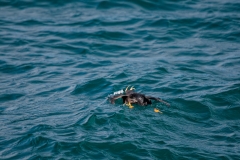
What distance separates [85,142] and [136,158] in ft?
3.84

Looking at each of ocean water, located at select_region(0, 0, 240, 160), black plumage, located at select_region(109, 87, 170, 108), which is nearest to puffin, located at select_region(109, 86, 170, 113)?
black plumage, located at select_region(109, 87, 170, 108)

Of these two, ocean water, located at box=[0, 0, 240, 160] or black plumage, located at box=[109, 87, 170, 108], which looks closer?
ocean water, located at box=[0, 0, 240, 160]

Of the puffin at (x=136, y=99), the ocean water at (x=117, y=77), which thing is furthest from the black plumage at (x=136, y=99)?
the ocean water at (x=117, y=77)

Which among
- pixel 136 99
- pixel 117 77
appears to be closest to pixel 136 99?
pixel 136 99

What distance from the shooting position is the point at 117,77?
41.0 feet

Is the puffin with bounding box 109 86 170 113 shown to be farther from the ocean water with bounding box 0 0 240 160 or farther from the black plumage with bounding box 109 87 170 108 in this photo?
the ocean water with bounding box 0 0 240 160

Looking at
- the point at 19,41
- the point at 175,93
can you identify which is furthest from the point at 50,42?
the point at 175,93

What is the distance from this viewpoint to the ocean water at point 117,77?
27.8ft

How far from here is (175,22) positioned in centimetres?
1742

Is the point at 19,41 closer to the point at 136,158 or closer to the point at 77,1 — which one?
the point at 77,1

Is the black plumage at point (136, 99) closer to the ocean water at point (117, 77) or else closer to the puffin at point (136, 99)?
the puffin at point (136, 99)

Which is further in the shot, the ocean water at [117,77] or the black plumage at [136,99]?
the black plumage at [136,99]

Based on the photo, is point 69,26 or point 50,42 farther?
point 69,26

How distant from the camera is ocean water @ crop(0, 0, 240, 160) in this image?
8.46 metres
